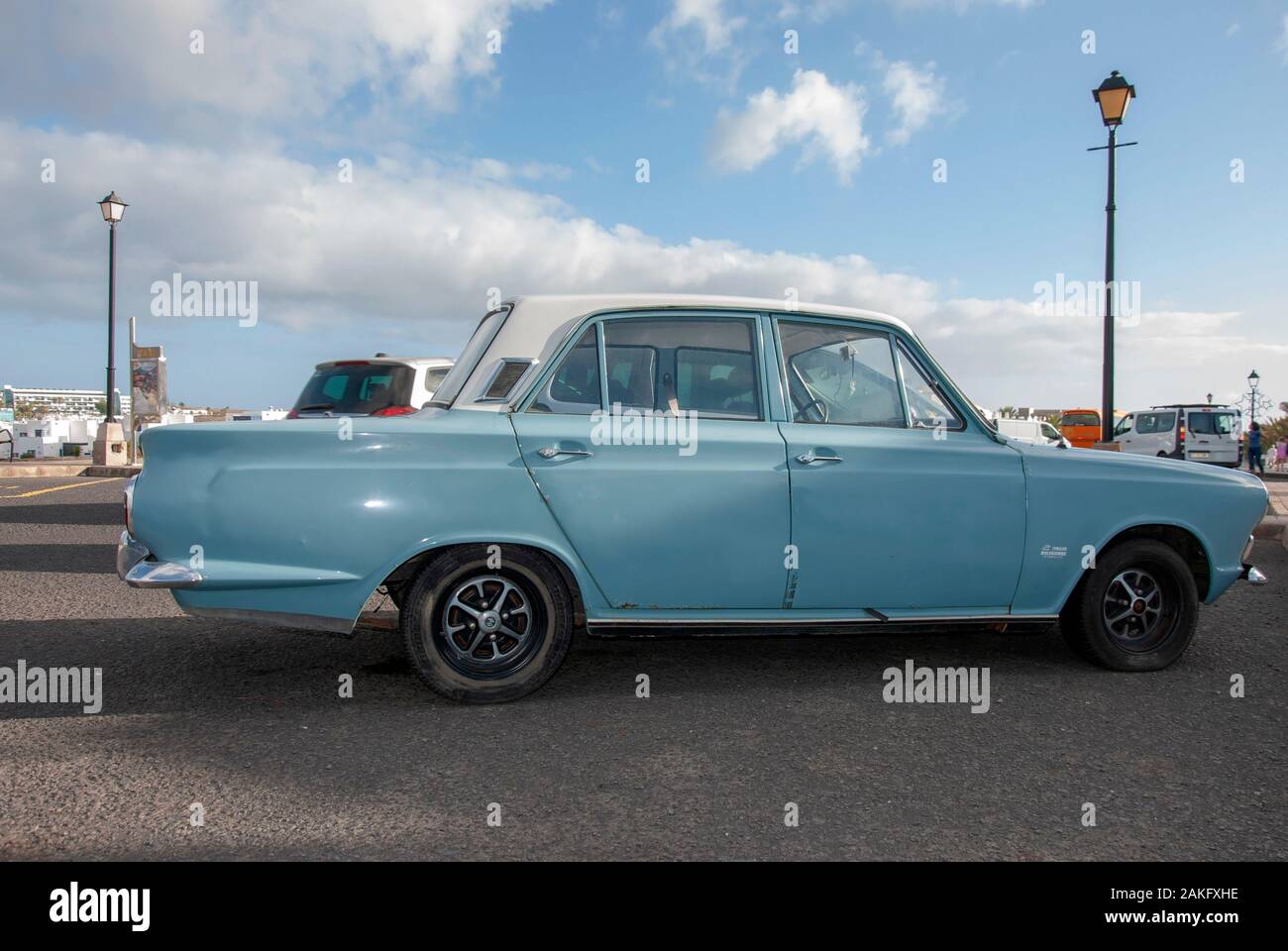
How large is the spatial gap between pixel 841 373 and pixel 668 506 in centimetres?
111

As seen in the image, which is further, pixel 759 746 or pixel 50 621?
pixel 50 621

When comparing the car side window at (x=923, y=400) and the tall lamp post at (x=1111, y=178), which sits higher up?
the tall lamp post at (x=1111, y=178)

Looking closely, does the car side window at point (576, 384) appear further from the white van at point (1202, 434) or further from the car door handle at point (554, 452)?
the white van at point (1202, 434)

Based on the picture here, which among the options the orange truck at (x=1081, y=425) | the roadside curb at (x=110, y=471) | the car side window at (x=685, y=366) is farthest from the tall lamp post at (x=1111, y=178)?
the orange truck at (x=1081, y=425)

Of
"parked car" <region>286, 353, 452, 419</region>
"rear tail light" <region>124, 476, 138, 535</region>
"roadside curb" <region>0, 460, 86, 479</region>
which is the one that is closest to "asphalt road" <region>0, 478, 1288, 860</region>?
"rear tail light" <region>124, 476, 138, 535</region>

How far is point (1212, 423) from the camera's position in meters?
29.5

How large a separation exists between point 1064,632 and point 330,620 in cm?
342

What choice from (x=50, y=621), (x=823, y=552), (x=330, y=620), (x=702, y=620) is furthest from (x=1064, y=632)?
(x=50, y=621)

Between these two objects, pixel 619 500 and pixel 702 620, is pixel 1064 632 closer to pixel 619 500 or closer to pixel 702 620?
pixel 702 620

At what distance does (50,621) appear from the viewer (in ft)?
19.3

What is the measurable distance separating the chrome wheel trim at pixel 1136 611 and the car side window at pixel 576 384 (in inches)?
103

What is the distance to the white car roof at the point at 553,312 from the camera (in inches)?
174

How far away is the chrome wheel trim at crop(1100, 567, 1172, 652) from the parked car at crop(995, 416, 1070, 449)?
0.71 meters

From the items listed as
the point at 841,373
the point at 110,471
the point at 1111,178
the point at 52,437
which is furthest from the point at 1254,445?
the point at 52,437
